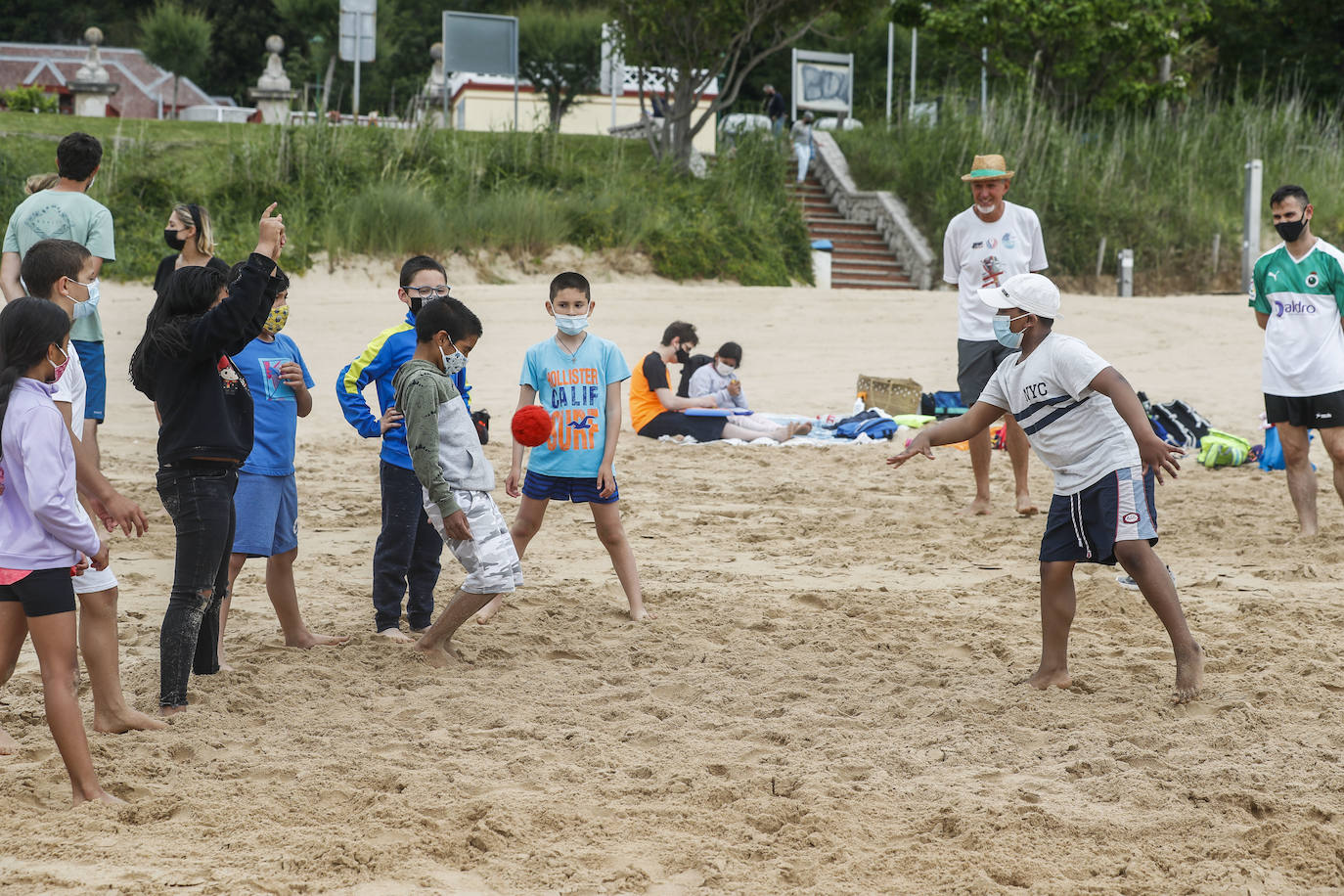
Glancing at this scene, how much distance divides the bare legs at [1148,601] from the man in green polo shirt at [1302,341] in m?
3.17

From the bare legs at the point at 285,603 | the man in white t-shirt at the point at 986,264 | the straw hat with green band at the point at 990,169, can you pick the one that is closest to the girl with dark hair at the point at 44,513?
the bare legs at the point at 285,603

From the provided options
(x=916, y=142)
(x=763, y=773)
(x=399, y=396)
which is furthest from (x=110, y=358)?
(x=916, y=142)

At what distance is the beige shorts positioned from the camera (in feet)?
16.1

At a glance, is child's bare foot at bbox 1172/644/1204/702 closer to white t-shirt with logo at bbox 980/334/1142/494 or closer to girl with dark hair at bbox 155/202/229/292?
white t-shirt with logo at bbox 980/334/1142/494

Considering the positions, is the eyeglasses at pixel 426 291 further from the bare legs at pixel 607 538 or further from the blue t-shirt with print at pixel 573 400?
the bare legs at pixel 607 538

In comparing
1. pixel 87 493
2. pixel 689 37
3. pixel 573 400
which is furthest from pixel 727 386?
pixel 689 37

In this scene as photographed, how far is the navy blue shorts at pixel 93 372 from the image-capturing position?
699cm

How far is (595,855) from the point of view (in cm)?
341

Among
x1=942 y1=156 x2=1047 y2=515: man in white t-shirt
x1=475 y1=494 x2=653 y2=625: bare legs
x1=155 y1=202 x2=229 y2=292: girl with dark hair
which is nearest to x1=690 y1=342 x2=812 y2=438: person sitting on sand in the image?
x1=942 y1=156 x2=1047 y2=515: man in white t-shirt

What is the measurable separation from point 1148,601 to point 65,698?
12.1ft

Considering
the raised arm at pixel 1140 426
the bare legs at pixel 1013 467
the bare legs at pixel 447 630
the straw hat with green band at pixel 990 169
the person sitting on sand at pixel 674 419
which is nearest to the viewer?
the raised arm at pixel 1140 426

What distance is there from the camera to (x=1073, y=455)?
4.71 meters

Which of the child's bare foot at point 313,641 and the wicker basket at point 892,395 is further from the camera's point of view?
the wicker basket at point 892,395

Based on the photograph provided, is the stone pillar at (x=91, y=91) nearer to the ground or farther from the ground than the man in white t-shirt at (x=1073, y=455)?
farther from the ground
